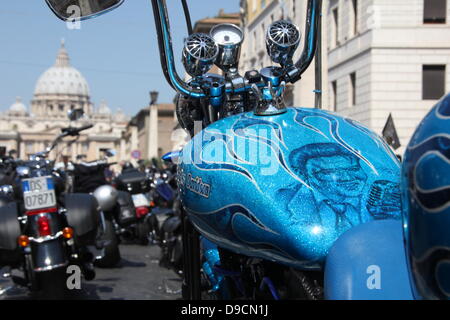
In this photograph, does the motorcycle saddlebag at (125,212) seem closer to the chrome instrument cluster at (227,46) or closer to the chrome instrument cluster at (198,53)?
the chrome instrument cluster at (227,46)

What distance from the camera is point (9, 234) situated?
4727 millimetres

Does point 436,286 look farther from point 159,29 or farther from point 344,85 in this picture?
point 344,85

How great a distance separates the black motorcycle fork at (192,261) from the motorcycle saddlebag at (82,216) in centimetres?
157

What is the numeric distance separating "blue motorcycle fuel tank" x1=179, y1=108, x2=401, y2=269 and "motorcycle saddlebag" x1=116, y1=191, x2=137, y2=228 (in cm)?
712

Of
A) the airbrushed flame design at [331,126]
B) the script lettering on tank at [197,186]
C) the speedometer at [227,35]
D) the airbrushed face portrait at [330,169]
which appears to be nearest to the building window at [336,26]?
the speedometer at [227,35]

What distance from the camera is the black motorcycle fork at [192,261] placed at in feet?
11.5

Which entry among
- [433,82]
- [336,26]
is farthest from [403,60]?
[336,26]

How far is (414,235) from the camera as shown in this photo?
1.27m

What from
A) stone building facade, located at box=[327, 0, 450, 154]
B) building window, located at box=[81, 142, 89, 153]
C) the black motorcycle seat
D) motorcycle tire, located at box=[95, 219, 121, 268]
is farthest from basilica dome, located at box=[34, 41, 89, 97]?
motorcycle tire, located at box=[95, 219, 121, 268]

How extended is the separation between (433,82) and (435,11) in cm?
216

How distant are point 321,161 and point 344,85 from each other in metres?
21.9

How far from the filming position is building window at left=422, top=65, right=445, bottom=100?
69.7ft

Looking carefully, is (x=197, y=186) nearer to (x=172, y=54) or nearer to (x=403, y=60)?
(x=172, y=54)

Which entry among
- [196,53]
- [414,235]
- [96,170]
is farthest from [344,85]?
[414,235]
